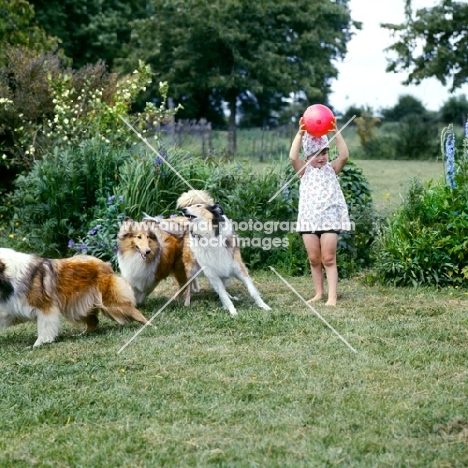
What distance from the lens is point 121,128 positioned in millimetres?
11969

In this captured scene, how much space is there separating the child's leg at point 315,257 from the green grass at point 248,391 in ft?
1.67

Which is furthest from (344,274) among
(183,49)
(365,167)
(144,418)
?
(183,49)

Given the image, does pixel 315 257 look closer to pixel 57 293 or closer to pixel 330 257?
pixel 330 257

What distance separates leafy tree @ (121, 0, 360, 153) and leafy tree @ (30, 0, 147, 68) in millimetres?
1243

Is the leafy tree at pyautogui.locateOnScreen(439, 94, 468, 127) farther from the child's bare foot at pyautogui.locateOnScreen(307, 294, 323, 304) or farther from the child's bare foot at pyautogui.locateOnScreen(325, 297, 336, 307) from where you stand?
the child's bare foot at pyautogui.locateOnScreen(325, 297, 336, 307)

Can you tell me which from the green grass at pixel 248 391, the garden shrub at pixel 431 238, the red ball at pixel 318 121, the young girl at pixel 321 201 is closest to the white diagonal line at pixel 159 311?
the green grass at pixel 248 391

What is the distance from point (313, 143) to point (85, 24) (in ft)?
95.7

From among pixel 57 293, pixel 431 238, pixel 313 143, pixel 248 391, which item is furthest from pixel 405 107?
pixel 248 391

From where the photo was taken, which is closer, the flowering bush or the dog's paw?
the dog's paw

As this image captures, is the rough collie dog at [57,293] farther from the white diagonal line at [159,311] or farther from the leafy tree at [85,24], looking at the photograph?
the leafy tree at [85,24]

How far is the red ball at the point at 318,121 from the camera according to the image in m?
7.36

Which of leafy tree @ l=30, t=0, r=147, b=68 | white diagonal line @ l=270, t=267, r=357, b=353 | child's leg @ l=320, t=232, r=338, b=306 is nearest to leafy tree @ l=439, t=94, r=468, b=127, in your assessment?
leafy tree @ l=30, t=0, r=147, b=68

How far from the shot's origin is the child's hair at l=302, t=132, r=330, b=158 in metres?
7.59

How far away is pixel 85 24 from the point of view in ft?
112
